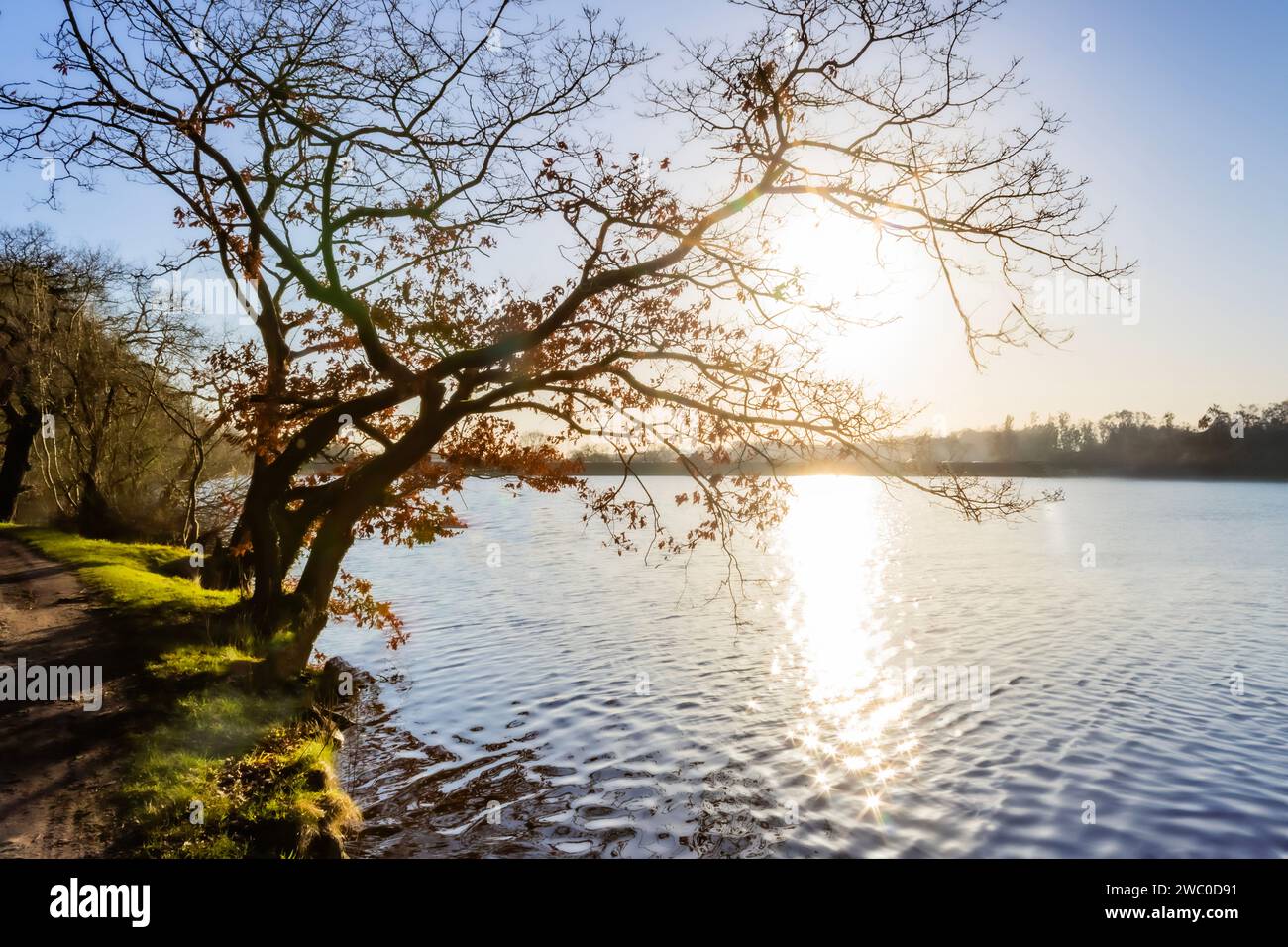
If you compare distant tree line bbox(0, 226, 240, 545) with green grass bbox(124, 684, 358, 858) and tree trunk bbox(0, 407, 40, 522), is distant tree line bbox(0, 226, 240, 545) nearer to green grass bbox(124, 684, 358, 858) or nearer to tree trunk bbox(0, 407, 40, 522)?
tree trunk bbox(0, 407, 40, 522)

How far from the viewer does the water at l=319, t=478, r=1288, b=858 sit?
10430 mm

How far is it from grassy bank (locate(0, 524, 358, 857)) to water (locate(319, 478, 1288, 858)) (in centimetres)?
112

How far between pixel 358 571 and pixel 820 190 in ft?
102

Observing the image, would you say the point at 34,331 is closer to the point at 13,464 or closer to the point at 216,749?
the point at 13,464

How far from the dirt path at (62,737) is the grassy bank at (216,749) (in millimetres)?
220

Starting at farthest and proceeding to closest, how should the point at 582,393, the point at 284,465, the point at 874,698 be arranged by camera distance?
the point at 874,698 < the point at 284,465 < the point at 582,393

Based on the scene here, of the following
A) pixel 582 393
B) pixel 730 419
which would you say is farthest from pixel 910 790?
pixel 582 393

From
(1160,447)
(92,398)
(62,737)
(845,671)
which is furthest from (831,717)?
(1160,447)

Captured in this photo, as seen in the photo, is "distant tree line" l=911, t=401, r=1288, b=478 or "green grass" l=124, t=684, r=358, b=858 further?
"distant tree line" l=911, t=401, r=1288, b=478

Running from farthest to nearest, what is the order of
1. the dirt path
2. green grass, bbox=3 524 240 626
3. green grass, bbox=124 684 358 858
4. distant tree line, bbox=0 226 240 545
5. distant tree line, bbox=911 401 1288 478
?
distant tree line, bbox=911 401 1288 478
distant tree line, bbox=0 226 240 545
green grass, bbox=3 524 240 626
green grass, bbox=124 684 358 858
the dirt path

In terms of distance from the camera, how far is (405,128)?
501 inches

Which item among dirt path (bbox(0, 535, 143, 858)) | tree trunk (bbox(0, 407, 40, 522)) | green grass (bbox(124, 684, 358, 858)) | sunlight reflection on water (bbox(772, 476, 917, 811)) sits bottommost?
sunlight reflection on water (bbox(772, 476, 917, 811))

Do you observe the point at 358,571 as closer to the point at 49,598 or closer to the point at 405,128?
the point at 49,598

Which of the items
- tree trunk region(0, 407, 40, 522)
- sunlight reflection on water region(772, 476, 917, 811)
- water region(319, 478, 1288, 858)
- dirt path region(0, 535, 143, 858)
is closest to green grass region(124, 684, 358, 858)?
dirt path region(0, 535, 143, 858)
